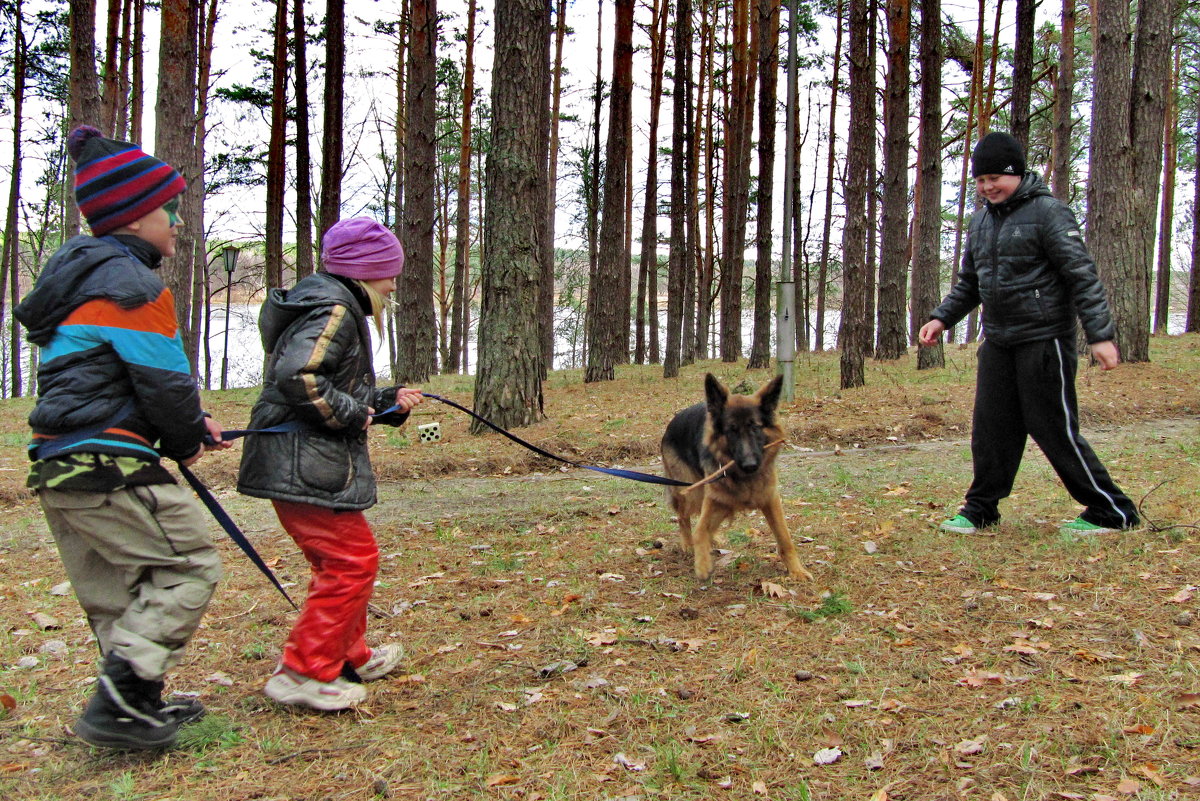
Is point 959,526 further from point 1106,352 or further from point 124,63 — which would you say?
point 124,63

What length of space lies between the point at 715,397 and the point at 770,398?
32cm

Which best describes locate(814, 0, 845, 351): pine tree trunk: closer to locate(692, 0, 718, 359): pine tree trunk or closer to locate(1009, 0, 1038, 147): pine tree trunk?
locate(692, 0, 718, 359): pine tree trunk

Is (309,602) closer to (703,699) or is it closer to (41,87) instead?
(703,699)

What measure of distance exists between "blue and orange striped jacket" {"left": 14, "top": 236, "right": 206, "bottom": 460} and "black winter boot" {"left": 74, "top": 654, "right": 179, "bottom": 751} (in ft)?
2.65

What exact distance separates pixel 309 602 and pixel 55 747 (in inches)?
42.6

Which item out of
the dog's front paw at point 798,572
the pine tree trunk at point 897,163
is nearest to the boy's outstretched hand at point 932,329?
the dog's front paw at point 798,572

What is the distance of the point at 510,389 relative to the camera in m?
10.0

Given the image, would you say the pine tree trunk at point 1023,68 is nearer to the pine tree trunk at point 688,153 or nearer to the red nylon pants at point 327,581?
the pine tree trunk at point 688,153

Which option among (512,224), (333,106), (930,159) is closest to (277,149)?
(333,106)

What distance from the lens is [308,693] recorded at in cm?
347

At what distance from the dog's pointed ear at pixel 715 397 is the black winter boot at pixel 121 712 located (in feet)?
10.2

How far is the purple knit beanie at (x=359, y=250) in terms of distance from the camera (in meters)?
3.48

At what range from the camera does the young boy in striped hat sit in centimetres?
277

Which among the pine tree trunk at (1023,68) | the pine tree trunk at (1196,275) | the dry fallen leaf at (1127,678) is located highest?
the pine tree trunk at (1023,68)
